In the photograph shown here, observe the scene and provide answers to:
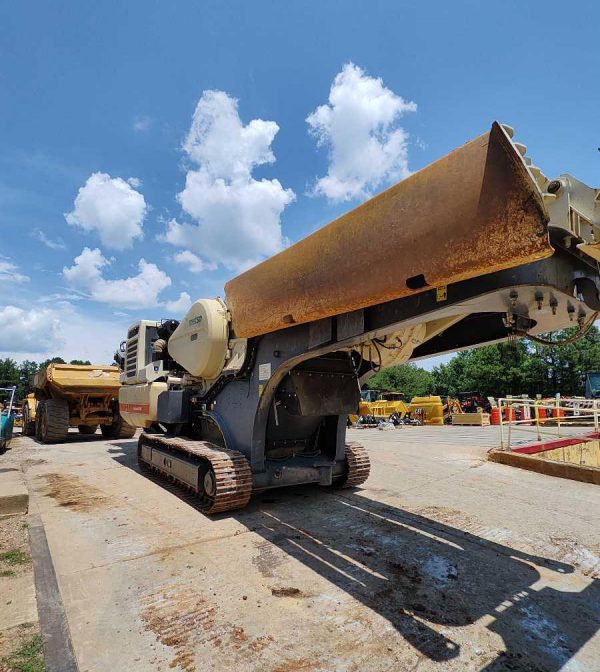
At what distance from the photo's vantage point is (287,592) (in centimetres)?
294

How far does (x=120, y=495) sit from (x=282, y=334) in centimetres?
322

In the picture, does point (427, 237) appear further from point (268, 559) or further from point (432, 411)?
point (432, 411)

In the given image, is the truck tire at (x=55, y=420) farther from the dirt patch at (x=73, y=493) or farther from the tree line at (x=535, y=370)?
the tree line at (x=535, y=370)

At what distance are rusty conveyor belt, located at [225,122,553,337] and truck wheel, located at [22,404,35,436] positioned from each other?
1368 centimetres

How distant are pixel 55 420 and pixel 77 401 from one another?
82 centimetres

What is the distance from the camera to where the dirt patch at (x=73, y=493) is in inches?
203

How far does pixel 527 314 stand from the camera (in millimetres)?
3076

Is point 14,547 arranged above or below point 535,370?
below

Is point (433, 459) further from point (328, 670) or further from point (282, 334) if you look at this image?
point (328, 670)

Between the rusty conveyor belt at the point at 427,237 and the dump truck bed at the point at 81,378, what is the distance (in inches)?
370

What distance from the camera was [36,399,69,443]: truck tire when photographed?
11219mm

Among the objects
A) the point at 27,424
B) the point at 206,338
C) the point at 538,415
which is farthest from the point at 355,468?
the point at 27,424

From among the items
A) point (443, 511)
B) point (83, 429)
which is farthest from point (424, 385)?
point (443, 511)

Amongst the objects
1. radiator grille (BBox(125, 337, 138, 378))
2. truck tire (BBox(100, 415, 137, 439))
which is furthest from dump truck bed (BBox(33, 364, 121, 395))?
radiator grille (BBox(125, 337, 138, 378))
